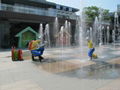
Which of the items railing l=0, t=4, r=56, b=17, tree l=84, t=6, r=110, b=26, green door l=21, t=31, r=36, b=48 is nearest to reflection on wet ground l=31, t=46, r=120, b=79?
railing l=0, t=4, r=56, b=17

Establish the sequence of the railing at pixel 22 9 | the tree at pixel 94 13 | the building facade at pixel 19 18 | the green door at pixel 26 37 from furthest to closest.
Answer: the tree at pixel 94 13
the green door at pixel 26 37
the building facade at pixel 19 18
the railing at pixel 22 9

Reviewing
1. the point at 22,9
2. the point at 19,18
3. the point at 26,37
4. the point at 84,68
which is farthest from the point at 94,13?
the point at 84,68

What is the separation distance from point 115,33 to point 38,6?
25565 mm

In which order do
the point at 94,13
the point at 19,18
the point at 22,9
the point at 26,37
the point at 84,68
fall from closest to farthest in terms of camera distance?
the point at 84,68 < the point at 19,18 < the point at 22,9 < the point at 26,37 < the point at 94,13

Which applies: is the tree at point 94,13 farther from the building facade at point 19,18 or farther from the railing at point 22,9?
the railing at point 22,9

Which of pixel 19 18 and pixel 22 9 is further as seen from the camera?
pixel 22 9

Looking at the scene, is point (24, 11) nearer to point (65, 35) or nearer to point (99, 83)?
point (65, 35)

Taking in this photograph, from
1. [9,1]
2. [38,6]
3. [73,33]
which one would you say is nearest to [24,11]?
Answer: [9,1]

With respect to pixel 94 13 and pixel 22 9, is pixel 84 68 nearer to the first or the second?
pixel 22 9

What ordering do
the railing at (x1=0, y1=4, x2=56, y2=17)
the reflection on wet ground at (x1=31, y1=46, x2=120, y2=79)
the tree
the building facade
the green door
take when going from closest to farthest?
the reflection on wet ground at (x1=31, y1=46, x2=120, y2=79)
the railing at (x1=0, y1=4, x2=56, y2=17)
the building facade
the green door
the tree

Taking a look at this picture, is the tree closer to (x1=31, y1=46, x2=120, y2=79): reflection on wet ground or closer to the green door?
the green door

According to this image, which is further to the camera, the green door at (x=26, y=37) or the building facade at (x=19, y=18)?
the green door at (x=26, y=37)

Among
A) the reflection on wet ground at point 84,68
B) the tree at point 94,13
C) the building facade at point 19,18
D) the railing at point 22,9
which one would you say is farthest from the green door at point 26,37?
the tree at point 94,13

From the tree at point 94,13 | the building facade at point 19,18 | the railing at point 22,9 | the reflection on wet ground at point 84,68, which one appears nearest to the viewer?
the reflection on wet ground at point 84,68
